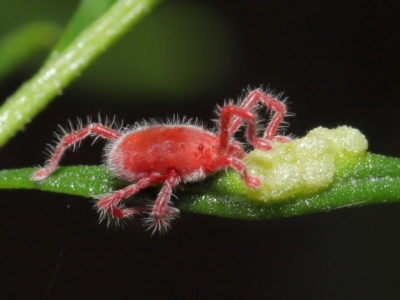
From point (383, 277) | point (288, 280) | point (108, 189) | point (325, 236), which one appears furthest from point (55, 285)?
point (108, 189)

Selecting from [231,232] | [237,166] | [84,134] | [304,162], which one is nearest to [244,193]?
[237,166]

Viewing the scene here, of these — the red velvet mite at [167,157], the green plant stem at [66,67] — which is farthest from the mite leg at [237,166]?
the green plant stem at [66,67]

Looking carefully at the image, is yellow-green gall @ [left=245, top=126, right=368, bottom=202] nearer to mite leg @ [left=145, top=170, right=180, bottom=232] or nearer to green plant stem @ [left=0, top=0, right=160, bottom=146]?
mite leg @ [left=145, top=170, right=180, bottom=232]

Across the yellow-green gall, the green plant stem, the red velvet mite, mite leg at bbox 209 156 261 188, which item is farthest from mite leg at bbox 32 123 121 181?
the yellow-green gall

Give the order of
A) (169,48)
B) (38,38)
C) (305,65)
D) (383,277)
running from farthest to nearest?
(305,65) < (383,277) < (169,48) < (38,38)

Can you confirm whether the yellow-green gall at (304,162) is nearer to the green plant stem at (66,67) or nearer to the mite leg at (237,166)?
the mite leg at (237,166)

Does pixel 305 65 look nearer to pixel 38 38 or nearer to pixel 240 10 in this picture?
pixel 240 10

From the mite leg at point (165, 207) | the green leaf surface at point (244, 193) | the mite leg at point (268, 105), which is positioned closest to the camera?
the green leaf surface at point (244, 193)
